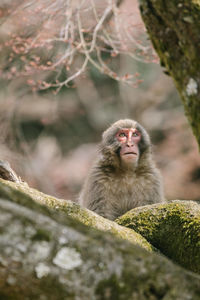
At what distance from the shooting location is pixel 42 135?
16344mm

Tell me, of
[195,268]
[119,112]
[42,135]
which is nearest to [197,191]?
[119,112]

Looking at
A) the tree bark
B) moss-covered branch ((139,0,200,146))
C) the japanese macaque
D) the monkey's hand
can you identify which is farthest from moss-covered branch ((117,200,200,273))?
the tree bark

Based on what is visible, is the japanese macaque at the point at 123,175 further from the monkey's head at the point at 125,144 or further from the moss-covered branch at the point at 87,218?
the moss-covered branch at the point at 87,218

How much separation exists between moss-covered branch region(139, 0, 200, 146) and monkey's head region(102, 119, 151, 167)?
126 inches

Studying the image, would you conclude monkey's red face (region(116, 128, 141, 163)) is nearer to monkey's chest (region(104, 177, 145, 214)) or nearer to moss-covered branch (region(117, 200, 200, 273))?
monkey's chest (region(104, 177, 145, 214))

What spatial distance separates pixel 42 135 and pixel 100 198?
11444mm

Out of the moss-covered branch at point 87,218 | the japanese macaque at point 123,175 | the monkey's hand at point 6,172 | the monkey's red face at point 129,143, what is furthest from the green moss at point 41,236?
the monkey's red face at point 129,143

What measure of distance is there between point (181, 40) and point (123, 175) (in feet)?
11.8

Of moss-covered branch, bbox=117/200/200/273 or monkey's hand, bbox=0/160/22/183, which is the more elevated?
monkey's hand, bbox=0/160/22/183

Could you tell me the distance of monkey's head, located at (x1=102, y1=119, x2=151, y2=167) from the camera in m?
5.21

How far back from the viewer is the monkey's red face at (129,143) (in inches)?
204

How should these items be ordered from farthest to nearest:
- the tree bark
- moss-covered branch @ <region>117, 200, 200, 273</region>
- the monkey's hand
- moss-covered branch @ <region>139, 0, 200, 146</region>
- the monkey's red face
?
the monkey's red face → the monkey's hand → moss-covered branch @ <region>117, 200, 200, 273</region> → moss-covered branch @ <region>139, 0, 200, 146</region> → the tree bark

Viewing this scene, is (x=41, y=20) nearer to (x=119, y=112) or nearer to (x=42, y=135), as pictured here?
(x=119, y=112)

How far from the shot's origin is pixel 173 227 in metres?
3.61
